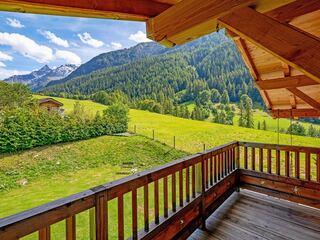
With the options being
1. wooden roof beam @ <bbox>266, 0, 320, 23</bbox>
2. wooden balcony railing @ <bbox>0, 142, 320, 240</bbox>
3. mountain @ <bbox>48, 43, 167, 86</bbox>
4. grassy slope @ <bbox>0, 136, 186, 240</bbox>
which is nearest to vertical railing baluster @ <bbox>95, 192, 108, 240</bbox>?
wooden balcony railing @ <bbox>0, 142, 320, 240</bbox>

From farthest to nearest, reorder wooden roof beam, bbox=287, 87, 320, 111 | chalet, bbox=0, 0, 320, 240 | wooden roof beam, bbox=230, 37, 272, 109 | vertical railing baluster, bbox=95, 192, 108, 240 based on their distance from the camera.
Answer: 1. wooden roof beam, bbox=287, 87, 320, 111
2. wooden roof beam, bbox=230, 37, 272, 109
3. vertical railing baluster, bbox=95, 192, 108, 240
4. chalet, bbox=0, 0, 320, 240

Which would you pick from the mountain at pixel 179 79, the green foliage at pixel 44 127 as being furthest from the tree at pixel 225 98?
the green foliage at pixel 44 127

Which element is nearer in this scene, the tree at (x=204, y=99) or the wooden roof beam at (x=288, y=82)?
the wooden roof beam at (x=288, y=82)

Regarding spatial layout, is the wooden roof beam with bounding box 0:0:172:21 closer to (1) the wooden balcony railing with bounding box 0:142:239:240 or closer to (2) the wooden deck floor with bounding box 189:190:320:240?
(1) the wooden balcony railing with bounding box 0:142:239:240

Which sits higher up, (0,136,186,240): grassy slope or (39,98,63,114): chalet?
(39,98,63,114): chalet

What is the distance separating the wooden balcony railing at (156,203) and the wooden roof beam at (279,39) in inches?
49.2

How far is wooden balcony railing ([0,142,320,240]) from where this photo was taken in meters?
1.13

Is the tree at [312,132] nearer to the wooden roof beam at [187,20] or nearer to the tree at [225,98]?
the tree at [225,98]

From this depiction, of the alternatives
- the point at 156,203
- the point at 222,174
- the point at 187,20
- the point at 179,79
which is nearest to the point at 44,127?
the point at 222,174

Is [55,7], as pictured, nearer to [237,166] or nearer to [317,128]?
[237,166]

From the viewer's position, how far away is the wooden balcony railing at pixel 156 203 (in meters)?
1.09

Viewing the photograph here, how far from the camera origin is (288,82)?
9.39ft

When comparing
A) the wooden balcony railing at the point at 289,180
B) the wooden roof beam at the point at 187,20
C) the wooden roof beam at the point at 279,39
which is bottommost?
the wooden balcony railing at the point at 289,180

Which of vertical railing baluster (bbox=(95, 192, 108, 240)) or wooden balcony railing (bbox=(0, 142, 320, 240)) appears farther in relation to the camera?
vertical railing baluster (bbox=(95, 192, 108, 240))
